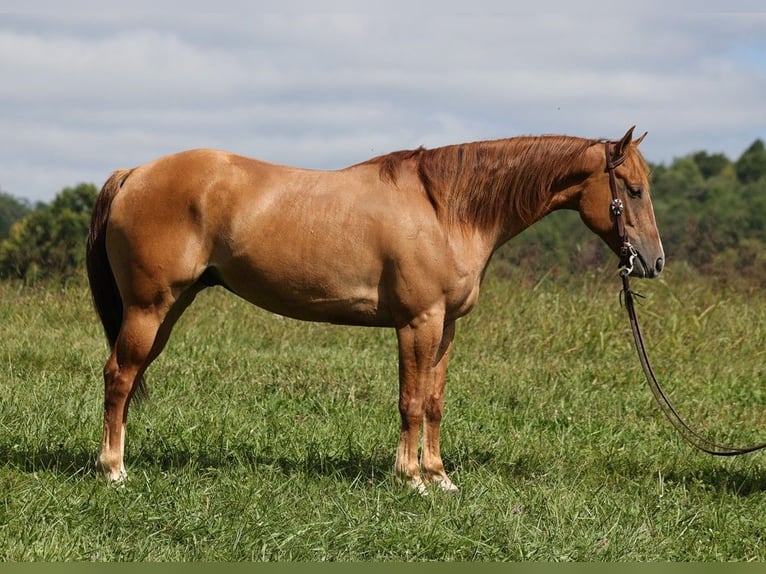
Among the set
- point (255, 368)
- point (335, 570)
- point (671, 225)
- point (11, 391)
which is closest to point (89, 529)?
point (335, 570)

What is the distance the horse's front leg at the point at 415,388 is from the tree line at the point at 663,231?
3.65m

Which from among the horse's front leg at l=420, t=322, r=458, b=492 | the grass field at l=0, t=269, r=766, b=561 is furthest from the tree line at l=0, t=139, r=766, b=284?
the horse's front leg at l=420, t=322, r=458, b=492

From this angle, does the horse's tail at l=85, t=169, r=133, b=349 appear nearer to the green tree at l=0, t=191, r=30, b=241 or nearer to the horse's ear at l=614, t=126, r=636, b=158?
the horse's ear at l=614, t=126, r=636, b=158

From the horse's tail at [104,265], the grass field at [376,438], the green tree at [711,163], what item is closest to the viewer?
the grass field at [376,438]

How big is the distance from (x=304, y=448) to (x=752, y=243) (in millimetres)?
15820

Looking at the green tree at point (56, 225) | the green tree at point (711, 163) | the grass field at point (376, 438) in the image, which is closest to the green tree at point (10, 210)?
the green tree at point (56, 225)

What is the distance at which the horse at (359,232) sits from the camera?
5.38m

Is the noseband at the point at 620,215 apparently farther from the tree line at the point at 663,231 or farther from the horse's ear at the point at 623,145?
the tree line at the point at 663,231

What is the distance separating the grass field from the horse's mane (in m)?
1.53

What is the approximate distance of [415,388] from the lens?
5.48 metres

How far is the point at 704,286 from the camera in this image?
1145 cm

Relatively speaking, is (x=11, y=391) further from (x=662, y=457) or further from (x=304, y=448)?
(x=662, y=457)

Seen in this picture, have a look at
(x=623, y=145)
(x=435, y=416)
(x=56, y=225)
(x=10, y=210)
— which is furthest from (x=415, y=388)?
(x=10, y=210)

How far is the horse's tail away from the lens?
18.6 ft
